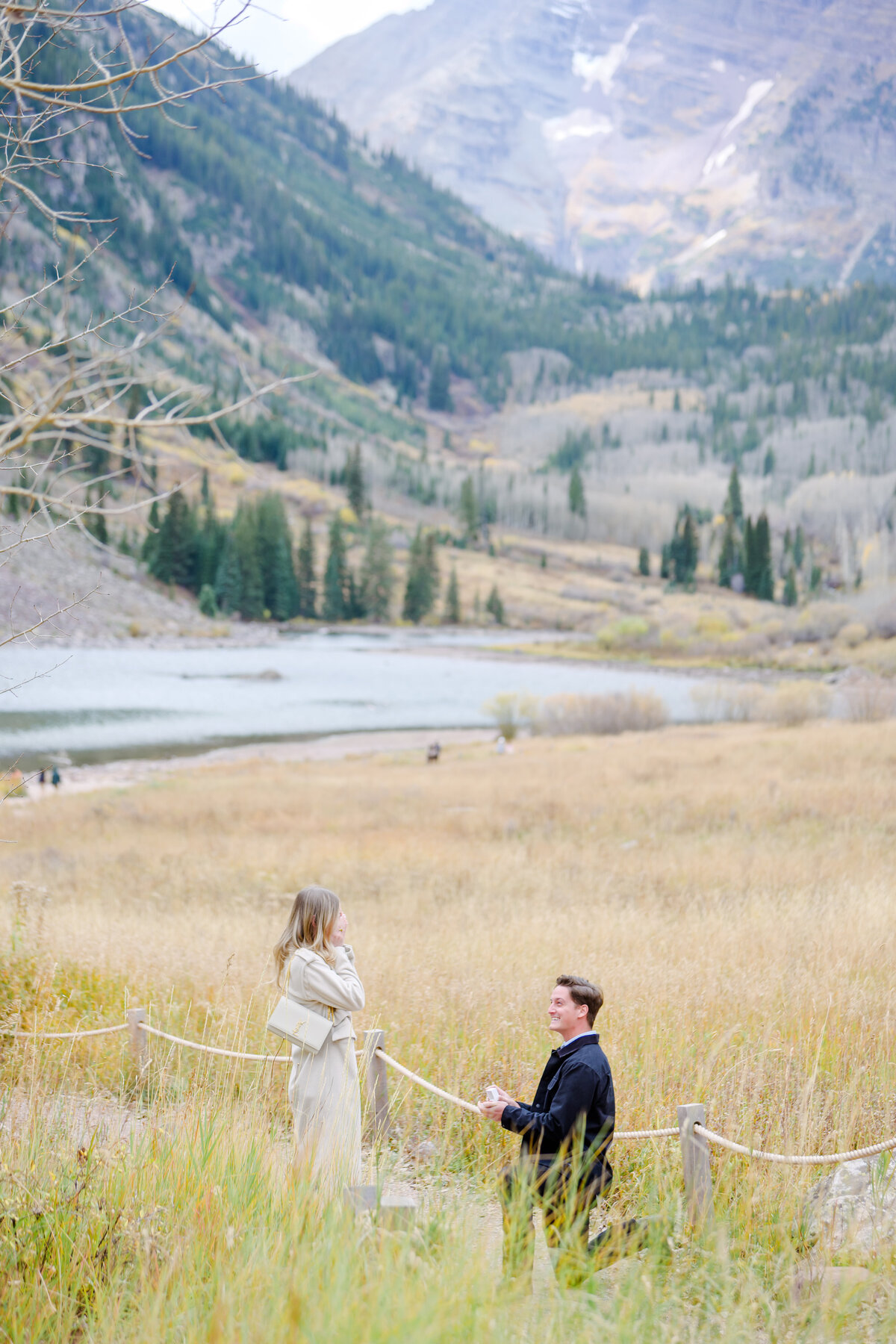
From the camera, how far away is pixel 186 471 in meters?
123

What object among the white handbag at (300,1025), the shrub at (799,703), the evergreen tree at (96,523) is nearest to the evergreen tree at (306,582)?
the evergreen tree at (96,523)

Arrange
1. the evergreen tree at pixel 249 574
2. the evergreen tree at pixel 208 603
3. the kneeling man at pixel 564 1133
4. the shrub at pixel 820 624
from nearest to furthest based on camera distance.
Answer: the kneeling man at pixel 564 1133 → the shrub at pixel 820 624 → the evergreen tree at pixel 208 603 → the evergreen tree at pixel 249 574

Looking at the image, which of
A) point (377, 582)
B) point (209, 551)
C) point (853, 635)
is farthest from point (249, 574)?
point (853, 635)

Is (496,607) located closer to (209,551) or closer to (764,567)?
(209,551)

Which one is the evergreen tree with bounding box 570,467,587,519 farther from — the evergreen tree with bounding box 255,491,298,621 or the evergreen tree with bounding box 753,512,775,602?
the evergreen tree with bounding box 255,491,298,621

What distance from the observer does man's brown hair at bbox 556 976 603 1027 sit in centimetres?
322

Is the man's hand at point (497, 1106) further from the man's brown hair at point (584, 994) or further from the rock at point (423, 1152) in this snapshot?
the rock at point (423, 1152)

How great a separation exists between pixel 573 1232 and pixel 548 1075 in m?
0.71

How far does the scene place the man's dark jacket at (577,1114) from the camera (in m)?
3.03

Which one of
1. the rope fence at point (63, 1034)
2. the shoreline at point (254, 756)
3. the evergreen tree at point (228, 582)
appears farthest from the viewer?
the evergreen tree at point (228, 582)

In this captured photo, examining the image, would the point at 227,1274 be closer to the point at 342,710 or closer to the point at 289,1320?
the point at 289,1320

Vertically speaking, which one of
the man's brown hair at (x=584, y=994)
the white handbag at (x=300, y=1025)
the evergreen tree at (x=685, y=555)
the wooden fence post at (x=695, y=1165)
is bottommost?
the wooden fence post at (x=695, y=1165)

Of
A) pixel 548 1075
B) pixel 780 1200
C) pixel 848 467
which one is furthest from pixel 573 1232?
pixel 848 467

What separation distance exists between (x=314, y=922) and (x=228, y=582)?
3555 inches
